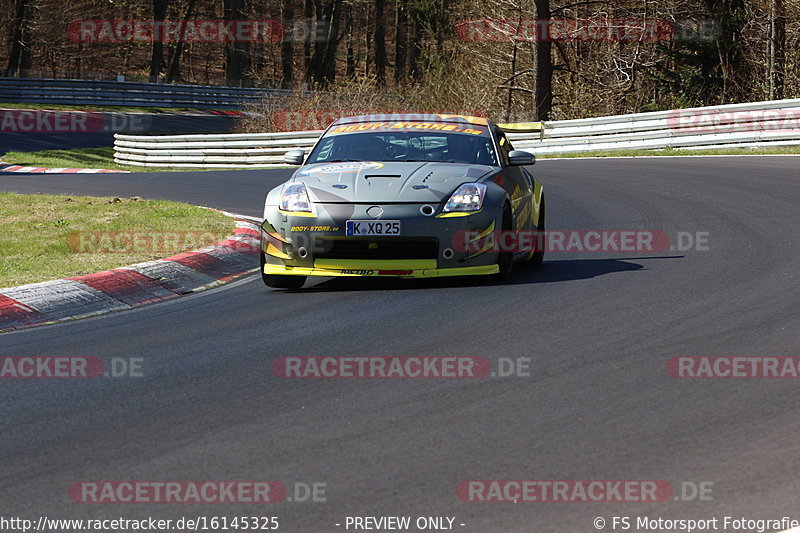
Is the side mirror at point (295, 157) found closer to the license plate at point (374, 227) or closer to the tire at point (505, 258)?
the license plate at point (374, 227)

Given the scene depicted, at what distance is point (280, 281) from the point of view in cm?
909

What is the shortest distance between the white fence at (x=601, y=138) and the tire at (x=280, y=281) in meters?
15.8

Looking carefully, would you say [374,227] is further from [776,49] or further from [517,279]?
[776,49]

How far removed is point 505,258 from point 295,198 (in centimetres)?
167

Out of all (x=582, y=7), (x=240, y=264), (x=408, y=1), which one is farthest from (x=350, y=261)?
(x=408, y=1)

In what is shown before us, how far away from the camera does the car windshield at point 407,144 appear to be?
9.94 m

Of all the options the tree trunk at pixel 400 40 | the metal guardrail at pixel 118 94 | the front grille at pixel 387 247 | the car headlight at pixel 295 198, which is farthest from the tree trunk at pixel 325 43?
the front grille at pixel 387 247

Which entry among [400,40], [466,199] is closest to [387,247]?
[466,199]

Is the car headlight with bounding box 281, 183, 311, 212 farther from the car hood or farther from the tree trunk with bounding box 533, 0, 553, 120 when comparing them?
the tree trunk with bounding box 533, 0, 553, 120

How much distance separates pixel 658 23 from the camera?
3619 cm

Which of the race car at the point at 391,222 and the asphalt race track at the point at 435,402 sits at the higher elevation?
the race car at the point at 391,222

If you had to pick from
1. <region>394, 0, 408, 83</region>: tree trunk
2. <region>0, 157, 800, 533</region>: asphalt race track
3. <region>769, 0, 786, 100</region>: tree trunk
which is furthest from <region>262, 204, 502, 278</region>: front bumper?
<region>394, 0, 408, 83</region>: tree trunk

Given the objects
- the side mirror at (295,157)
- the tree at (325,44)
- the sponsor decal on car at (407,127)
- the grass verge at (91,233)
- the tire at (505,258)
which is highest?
the tree at (325,44)

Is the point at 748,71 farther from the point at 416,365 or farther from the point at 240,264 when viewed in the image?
the point at 416,365
